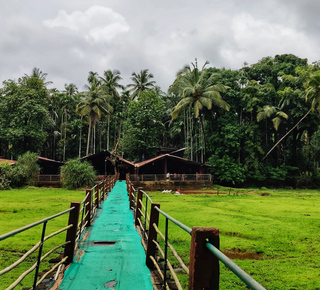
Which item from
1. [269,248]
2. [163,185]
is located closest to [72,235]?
[269,248]

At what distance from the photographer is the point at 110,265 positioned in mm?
4449

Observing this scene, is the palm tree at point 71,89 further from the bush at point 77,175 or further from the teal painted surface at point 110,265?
the teal painted surface at point 110,265

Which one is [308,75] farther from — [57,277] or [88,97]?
[57,277]

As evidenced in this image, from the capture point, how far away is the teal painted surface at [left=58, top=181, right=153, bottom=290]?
3.74m

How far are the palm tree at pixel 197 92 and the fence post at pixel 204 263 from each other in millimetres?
27095

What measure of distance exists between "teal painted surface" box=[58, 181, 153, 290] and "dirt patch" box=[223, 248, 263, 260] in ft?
7.09

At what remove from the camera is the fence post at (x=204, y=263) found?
2.11 m

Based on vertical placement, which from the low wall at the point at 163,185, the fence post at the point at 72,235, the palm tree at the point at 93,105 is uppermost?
the palm tree at the point at 93,105

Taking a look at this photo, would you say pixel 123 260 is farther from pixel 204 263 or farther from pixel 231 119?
pixel 231 119

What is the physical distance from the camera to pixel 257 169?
105 ft

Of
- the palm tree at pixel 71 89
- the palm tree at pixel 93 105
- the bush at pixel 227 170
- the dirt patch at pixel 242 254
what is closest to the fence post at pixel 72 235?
the dirt patch at pixel 242 254

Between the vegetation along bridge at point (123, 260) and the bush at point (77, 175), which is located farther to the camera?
the bush at point (77, 175)

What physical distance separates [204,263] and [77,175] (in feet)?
73.3

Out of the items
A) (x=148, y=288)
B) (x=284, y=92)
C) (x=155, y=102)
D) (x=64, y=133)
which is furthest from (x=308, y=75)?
(x=64, y=133)
